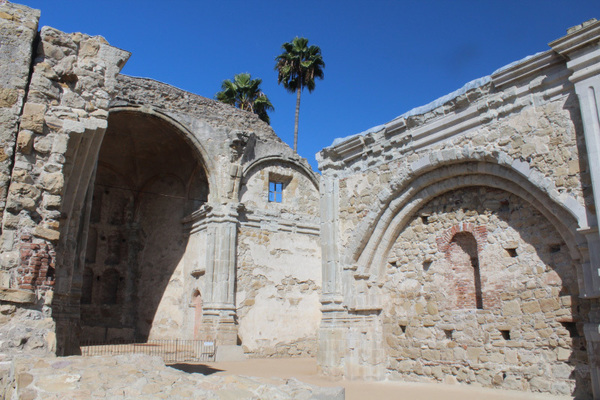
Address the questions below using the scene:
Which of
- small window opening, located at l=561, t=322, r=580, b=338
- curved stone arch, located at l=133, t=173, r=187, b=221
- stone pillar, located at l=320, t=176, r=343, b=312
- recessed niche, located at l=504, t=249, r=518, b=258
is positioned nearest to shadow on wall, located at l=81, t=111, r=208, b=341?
curved stone arch, located at l=133, t=173, r=187, b=221

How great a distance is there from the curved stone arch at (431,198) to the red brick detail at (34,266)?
5594 mm

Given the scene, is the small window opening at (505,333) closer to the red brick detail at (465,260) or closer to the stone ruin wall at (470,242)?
the stone ruin wall at (470,242)

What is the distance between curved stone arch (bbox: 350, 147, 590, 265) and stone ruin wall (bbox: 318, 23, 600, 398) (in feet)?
0.06

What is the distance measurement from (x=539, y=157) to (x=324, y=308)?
15.5 feet

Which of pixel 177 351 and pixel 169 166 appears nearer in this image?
pixel 177 351

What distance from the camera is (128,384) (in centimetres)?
385

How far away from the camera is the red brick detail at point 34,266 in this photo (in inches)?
197

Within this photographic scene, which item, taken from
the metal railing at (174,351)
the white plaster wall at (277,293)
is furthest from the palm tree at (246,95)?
the metal railing at (174,351)

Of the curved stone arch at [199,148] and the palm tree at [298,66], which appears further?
the palm tree at [298,66]

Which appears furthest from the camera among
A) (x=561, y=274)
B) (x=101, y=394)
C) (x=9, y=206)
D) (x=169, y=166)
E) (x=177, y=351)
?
(x=169, y=166)

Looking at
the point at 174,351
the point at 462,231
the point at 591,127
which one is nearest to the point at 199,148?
the point at 174,351

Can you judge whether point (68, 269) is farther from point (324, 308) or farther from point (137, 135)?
point (137, 135)

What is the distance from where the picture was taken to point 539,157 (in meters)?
6.87

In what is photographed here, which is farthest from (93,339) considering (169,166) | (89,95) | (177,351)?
(89,95)
